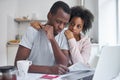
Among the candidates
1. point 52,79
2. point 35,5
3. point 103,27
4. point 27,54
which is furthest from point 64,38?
point 35,5

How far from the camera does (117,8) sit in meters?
4.16

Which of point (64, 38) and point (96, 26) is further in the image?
point (96, 26)

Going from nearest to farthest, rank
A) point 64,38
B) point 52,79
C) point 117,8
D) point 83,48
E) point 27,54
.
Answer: point 52,79, point 27,54, point 64,38, point 83,48, point 117,8

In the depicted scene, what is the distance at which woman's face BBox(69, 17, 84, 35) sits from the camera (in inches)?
78.3

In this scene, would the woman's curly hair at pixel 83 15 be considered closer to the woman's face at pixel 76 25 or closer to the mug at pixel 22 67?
the woman's face at pixel 76 25

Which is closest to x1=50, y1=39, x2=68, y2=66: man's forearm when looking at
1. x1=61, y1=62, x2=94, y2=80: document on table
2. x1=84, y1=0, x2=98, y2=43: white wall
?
x1=61, y1=62, x2=94, y2=80: document on table

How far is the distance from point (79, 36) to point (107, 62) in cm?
110

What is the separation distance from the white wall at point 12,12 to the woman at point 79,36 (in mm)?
2258

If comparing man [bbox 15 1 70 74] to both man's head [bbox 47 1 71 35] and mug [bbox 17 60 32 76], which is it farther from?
mug [bbox 17 60 32 76]

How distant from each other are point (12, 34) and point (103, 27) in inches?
74.7

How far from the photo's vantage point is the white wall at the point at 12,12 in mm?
3998

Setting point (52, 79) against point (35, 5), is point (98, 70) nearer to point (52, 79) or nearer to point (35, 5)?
point (52, 79)

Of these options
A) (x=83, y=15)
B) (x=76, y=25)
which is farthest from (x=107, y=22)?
(x=76, y=25)

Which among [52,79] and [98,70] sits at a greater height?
[98,70]
